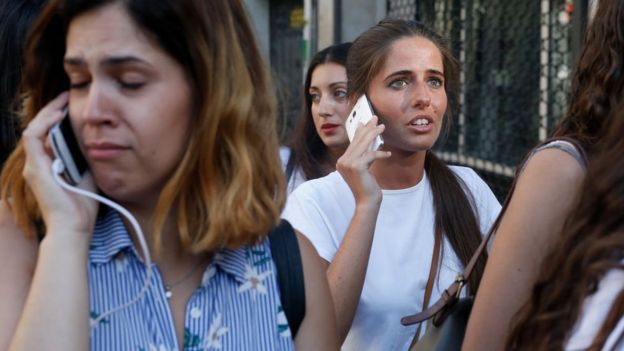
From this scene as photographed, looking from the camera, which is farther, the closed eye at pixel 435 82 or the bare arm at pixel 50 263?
the closed eye at pixel 435 82

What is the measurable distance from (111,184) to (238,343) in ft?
1.26

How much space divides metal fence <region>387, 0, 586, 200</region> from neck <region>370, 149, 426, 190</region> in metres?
3.37

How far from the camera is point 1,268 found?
1.98 metres

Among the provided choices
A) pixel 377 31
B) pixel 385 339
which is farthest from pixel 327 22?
pixel 385 339

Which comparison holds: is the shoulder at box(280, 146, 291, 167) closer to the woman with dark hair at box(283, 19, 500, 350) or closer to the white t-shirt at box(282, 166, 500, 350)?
the woman with dark hair at box(283, 19, 500, 350)

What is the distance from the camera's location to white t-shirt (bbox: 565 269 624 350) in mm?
1760

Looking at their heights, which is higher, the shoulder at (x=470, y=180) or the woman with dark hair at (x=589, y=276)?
the woman with dark hair at (x=589, y=276)

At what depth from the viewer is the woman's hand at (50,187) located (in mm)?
2002

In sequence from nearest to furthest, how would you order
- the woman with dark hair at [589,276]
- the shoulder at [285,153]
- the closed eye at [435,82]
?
1. the woman with dark hair at [589,276]
2. the closed eye at [435,82]
3. the shoulder at [285,153]

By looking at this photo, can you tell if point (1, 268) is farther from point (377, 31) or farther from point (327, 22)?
point (327, 22)

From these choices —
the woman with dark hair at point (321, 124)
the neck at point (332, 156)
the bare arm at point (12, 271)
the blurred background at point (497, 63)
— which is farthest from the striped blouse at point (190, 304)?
the blurred background at point (497, 63)

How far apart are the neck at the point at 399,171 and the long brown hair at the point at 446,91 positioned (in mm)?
88

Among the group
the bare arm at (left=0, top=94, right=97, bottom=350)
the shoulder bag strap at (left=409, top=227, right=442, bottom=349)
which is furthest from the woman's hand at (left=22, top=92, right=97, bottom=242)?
the shoulder bag strap at (left=409, top=227, right=442, bottom=349)

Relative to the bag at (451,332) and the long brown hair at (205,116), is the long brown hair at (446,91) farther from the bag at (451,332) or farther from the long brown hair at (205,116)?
the long brown hair at (205,116)
